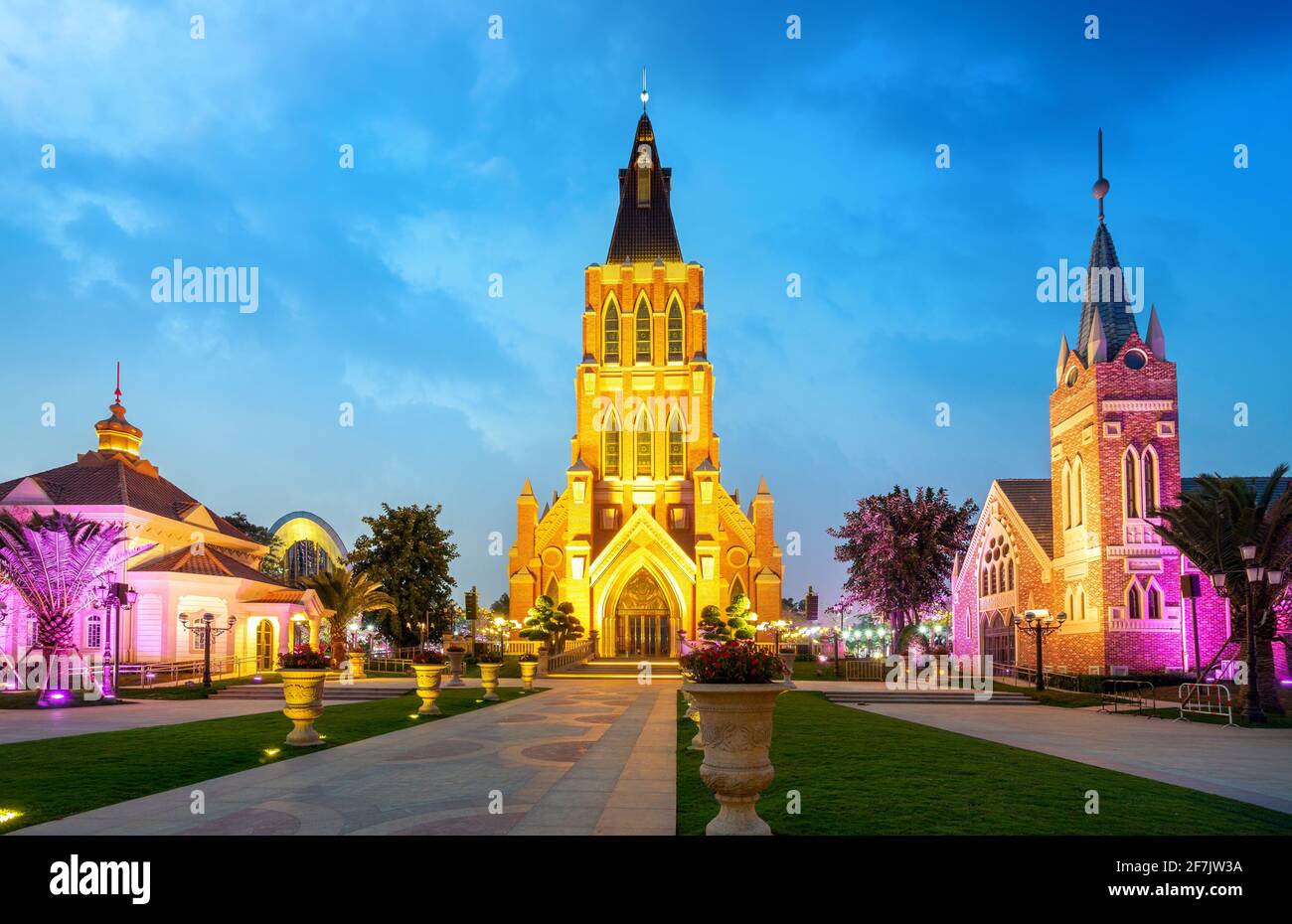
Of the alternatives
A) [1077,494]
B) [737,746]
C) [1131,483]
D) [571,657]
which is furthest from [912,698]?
[737,746]

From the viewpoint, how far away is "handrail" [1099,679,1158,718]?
82.0 ft

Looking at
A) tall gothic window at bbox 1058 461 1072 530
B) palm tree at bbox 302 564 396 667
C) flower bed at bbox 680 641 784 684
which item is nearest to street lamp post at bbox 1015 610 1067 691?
tall gothic window at bbox 1058 461 1072 530

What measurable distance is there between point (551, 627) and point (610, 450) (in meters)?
17.8

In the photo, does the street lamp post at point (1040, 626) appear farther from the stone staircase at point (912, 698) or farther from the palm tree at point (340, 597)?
the palm tree at point (340, 597)

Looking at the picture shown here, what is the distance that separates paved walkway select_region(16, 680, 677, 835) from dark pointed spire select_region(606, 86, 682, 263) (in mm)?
52210

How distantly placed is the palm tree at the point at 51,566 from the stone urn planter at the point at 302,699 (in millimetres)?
17121

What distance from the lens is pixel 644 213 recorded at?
67375 mm

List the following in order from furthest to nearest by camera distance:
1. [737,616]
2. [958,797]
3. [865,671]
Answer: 1. [737,616]
2. [865,671]
3. [958,797]

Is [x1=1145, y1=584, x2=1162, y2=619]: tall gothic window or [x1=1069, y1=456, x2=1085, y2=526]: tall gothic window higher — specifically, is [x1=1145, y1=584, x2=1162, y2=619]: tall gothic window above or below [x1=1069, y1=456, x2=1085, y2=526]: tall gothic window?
below

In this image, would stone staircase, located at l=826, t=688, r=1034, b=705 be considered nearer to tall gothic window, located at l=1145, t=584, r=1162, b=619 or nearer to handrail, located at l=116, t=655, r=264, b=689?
tall gothic window, located at l=1145, t=584, r=1162, b=619

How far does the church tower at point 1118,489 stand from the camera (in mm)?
31828

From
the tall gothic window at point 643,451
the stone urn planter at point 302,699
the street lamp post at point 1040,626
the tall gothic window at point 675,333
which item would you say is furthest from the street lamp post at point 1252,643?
the tall gothic window at point 675,333

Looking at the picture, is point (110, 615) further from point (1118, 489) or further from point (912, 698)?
point (1118, 489)
